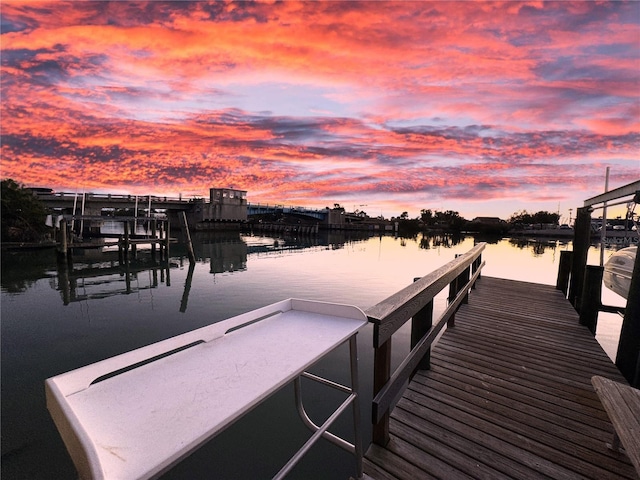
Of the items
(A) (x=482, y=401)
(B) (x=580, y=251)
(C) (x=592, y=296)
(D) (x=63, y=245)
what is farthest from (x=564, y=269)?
(D) (x=63, y=245)

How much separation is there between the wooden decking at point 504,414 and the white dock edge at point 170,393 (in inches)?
61.3

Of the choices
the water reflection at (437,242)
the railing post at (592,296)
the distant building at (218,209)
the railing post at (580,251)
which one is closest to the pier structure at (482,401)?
the railing post at (592,296)

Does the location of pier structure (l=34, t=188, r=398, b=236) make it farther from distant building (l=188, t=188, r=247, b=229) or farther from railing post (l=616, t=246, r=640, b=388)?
railing post (l=616, t=246, r=640, b=388)

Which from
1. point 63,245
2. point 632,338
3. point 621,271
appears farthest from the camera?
point 63,245

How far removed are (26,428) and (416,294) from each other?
6.13 metres

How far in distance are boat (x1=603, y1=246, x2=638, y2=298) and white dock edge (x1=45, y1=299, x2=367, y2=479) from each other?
27.6ft

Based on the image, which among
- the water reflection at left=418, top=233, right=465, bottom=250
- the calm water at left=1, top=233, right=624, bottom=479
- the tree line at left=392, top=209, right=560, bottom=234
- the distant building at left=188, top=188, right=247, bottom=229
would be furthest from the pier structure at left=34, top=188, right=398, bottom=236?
the tree line at left=392, top=209, right=560, bottom=234

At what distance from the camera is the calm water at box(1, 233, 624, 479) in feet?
13.8

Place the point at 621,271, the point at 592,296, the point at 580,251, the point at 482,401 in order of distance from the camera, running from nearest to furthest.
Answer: the point at 482,401
the point at 592,296
the point at 621,271
the point at 580,251

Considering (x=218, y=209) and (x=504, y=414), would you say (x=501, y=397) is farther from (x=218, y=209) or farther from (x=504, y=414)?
(x=218, y=209)

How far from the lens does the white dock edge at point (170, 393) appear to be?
1.03 meters

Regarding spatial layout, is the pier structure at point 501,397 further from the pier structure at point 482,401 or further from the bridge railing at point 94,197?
→ the bridge railing at point 94,197

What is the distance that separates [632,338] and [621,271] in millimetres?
4628

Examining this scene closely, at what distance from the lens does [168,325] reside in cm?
988
